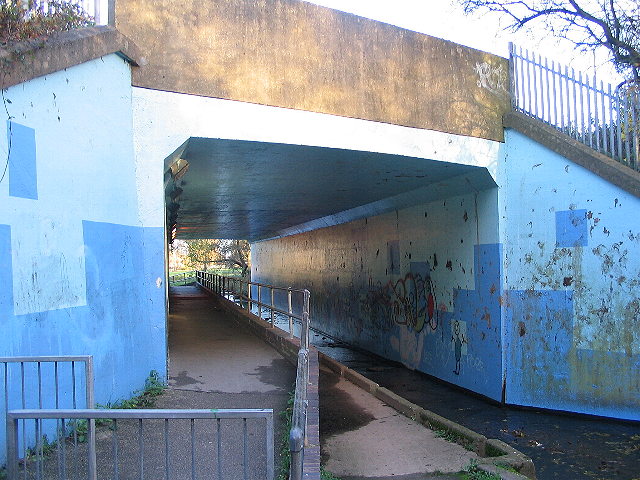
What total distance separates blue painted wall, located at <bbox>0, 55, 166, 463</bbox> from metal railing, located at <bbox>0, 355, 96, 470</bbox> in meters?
0.10

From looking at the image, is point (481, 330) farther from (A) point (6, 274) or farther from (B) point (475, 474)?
(A) point (6, 274)

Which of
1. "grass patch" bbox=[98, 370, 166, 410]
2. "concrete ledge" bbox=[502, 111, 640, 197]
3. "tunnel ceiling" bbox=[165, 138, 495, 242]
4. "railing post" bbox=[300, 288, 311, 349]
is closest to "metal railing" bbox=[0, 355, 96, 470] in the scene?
"grass patch" bbox=[98, 370, 166, 410]

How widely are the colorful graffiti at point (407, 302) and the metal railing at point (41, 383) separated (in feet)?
27.9

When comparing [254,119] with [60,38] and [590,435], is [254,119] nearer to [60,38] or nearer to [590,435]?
[60,38]

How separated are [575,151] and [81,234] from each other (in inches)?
296

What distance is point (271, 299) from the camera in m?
9.35

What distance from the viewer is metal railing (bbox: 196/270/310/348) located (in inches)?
292

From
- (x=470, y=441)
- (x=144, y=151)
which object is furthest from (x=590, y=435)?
(x=144, y=151)

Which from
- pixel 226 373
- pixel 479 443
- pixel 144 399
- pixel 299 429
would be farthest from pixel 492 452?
pixel 299 429

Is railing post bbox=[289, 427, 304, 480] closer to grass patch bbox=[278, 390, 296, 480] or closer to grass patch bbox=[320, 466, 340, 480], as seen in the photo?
grass patch bbox=[278, 390, 296, 480]

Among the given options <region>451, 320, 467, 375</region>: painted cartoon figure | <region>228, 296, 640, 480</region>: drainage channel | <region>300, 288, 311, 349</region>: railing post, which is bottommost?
<region>228, 296, 640, 480</region>: drainage channel

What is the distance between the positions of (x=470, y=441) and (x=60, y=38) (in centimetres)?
599

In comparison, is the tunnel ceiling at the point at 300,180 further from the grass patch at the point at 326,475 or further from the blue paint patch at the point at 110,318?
the grass patch at the point at 326,475

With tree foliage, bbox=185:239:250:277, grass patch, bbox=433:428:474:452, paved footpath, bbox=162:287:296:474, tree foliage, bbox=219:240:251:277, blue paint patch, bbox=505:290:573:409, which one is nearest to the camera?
paved footpath, bbox=162:287:296:474
